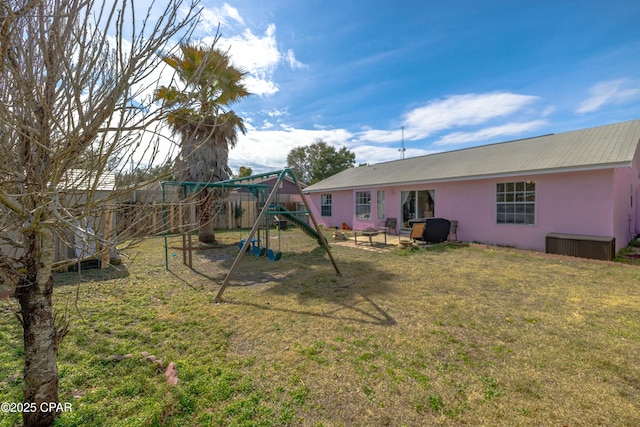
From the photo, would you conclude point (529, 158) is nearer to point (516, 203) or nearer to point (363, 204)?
point (516, 203)

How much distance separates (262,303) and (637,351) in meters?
5.01

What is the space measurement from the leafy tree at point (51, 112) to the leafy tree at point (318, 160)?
42.9m

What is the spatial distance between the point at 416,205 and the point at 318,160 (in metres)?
33.8

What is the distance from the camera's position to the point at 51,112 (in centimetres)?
156

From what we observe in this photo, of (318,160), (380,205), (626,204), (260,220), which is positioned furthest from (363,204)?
(318,160)

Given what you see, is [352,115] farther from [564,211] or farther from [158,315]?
[158,315]

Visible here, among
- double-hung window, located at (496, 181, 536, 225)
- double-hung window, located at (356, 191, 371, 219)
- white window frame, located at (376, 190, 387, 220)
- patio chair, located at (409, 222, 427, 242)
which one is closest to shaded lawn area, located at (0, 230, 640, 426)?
double-hung window, located at (496, 181, 536, 225)

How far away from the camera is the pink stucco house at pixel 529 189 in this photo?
27.8 feet

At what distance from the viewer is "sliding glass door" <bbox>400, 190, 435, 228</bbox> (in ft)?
45.3

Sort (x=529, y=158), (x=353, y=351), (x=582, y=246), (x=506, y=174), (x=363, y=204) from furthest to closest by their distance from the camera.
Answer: (x=363, y=204) → (x=529, y=158) → (x=506, y=174) → (x=582, y=246) → (x=353, y=351)

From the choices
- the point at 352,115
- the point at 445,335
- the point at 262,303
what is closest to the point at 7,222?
the point at 262,303

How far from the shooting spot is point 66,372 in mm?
2826

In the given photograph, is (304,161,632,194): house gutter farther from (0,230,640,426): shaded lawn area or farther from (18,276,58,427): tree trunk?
(18,276,58,427): tree trunk

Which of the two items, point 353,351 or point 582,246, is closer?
point 353,351
